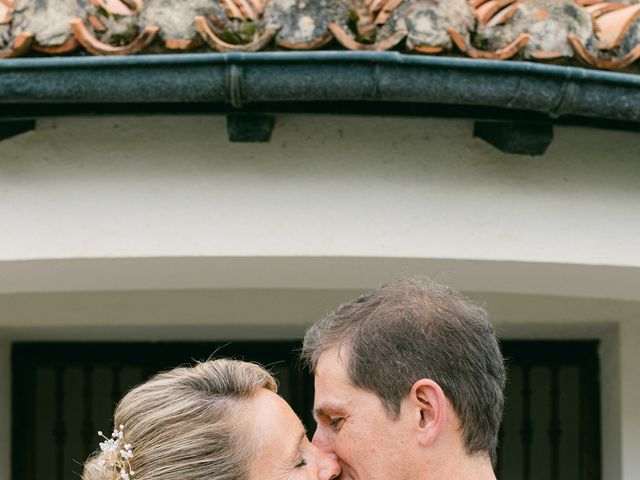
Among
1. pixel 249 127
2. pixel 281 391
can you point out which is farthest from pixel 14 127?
pixel 281 391

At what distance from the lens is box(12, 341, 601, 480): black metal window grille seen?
18.7ft

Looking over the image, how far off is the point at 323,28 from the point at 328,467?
4.84ft

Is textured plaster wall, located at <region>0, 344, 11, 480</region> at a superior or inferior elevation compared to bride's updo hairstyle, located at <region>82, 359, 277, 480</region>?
superior

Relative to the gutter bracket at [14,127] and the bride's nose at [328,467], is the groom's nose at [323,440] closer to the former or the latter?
the bride's nose at [328,467]

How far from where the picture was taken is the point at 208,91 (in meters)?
3.77

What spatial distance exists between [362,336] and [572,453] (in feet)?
10.6

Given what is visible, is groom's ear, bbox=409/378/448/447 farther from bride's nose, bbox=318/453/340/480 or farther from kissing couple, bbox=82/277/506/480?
bride's nose, bbox=318/453/340/480

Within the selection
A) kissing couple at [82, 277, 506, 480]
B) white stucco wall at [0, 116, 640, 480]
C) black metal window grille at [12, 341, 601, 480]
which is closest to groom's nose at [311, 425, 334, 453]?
kissing couple at [82, 277, 506, 480]

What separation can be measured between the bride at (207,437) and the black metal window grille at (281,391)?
249cm

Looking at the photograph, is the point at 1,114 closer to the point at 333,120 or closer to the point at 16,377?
the point at 333,120

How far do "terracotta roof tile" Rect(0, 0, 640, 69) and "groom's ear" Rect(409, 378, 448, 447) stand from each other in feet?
4.34

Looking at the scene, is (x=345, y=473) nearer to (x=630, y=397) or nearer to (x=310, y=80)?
(x=310, y=80)

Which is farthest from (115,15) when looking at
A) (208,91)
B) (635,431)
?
(635,431)

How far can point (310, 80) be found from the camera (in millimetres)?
3740
